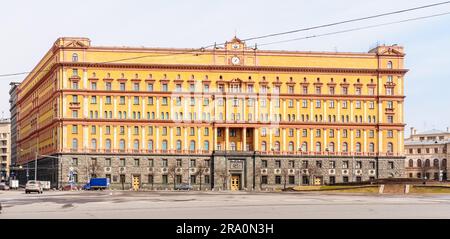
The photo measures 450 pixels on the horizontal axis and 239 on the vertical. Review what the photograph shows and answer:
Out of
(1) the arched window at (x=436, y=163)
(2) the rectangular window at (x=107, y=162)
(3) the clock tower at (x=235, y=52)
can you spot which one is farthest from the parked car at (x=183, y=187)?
(1) the arched window at (x=436, y=163)

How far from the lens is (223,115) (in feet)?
431

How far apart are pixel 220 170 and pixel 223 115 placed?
10218 mm

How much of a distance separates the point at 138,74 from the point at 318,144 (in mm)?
36266

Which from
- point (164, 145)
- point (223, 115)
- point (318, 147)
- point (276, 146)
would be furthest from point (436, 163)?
point (164, 145)

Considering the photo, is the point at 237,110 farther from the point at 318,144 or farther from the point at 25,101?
the point at 25,101

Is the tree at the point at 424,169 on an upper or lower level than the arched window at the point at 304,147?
lower

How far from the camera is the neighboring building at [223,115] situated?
128m

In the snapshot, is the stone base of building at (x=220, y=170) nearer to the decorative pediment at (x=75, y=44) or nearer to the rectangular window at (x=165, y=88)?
the rectangular window at (x=165, y=88)

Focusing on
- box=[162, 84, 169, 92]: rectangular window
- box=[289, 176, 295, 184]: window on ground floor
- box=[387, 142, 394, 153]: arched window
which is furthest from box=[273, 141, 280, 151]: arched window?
box=[162, 84, 169, 92]: rectangular window

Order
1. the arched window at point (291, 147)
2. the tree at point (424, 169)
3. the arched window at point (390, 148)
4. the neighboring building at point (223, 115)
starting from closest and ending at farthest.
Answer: the neighboring building at point (223, 115) → the arched window at point (291, 147) → the arched window at point (390, 148) → the tree at point (424, 169)

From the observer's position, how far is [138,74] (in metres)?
130

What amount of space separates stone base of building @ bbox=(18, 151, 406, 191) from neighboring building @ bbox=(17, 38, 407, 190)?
0.19 meters

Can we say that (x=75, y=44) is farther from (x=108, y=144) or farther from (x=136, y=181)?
(x=136, y=181)

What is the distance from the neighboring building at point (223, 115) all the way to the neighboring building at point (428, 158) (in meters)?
60.8
